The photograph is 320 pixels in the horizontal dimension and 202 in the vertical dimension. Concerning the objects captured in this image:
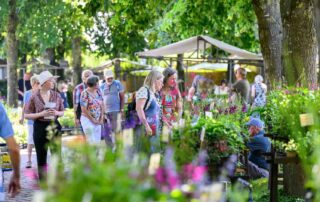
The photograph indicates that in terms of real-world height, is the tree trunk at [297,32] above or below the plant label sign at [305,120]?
above

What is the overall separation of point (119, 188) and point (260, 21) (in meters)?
9.47

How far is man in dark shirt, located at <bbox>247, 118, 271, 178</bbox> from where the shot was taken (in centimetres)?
998

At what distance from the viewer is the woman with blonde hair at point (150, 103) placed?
9672 millimetres

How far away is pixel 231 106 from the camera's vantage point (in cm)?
1167

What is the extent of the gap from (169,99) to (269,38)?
273 centimetres

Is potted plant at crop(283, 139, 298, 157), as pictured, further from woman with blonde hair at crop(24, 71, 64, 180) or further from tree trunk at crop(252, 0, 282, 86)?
tree trunk at crop(252, 0, 282, 86)

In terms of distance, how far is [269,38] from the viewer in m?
12.3

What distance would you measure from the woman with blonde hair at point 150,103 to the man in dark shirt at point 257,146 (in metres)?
1.15

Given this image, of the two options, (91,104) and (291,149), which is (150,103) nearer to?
A: (91,104)

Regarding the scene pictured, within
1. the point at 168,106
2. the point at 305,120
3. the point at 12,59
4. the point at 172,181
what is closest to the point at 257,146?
the point at 168,106

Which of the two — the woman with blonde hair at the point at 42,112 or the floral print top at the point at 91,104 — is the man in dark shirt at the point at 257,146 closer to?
the floral print top at the point at 91,104

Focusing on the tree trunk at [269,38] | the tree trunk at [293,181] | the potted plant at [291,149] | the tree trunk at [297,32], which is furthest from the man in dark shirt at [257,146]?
the potted plant at [291,149]

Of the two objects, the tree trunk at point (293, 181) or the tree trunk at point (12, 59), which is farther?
the tree trunk at point (12, 59)

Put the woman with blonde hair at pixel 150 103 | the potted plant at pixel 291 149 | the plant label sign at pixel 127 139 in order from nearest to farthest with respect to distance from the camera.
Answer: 1. the plant label sign at pixel 127 139
2. the potted plant at pixel 291 149
3. the woman with blonde hair at pixel 150 103
